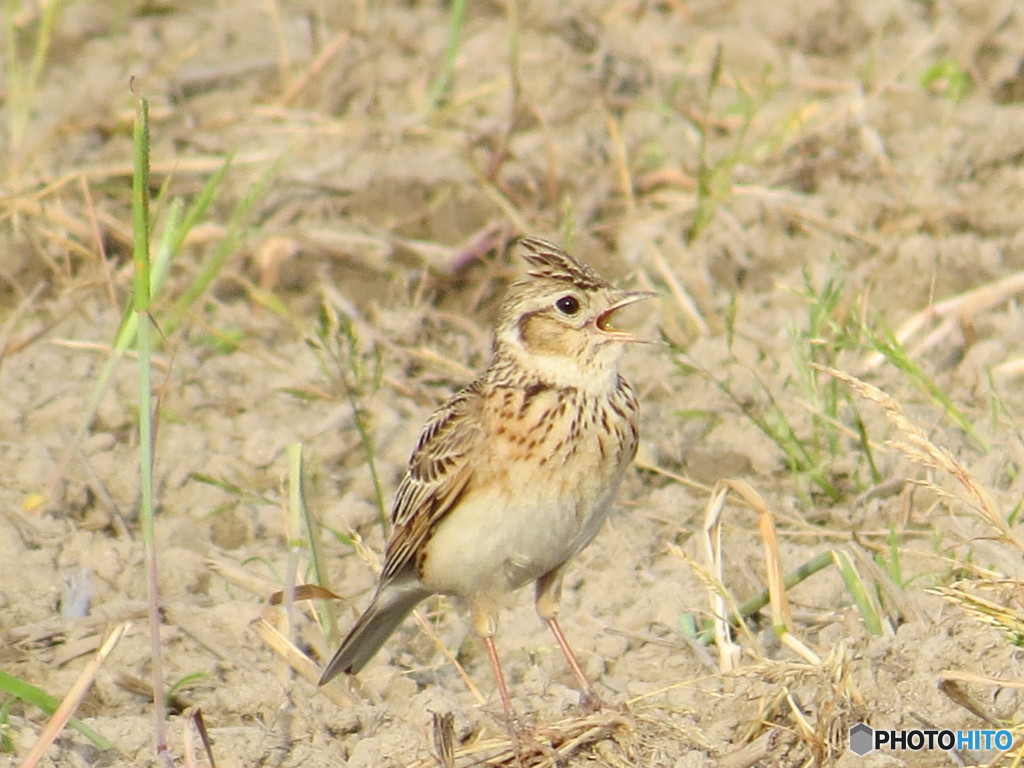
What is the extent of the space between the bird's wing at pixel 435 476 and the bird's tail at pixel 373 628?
0.07 meters

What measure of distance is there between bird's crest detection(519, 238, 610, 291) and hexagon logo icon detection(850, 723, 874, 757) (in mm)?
1435

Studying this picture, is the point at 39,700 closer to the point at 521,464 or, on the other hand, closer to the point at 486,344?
the point at 521,464

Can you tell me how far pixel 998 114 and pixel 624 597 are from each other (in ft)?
12.8

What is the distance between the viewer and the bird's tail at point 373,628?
4.94m

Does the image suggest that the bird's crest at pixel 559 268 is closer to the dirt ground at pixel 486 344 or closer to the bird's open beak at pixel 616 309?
the bird's open beak at pixel 616 309

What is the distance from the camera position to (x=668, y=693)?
4.86 m

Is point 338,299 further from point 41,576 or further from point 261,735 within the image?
point 261,735

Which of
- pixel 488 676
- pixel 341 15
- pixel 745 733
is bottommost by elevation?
pixel 488 676

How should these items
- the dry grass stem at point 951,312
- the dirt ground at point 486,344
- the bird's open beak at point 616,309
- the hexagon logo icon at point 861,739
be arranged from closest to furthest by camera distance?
1. the hexagon logo icon at point 861,739
2. the dirt ground at point 486,344
3. the bird's open beak at point 616,309
4. the dry grass stem at point 951,312

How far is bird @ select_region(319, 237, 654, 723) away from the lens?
15.7 ft

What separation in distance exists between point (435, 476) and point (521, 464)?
33 cm

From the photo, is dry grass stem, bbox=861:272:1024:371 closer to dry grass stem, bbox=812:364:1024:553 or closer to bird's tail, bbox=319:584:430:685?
bird's tail, bbox=319:584:430:685

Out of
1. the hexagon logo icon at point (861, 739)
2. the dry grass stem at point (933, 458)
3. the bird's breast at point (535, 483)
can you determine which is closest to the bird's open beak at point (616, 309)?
the bird's breast at point (535, 483)

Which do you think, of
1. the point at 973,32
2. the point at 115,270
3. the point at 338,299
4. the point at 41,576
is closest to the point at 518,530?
the point at 41,576
